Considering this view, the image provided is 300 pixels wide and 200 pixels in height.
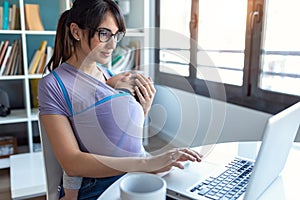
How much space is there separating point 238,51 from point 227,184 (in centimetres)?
151

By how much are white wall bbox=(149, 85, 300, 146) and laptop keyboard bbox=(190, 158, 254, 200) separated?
0.81m

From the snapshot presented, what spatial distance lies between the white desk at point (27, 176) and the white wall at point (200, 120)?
31.6 inches

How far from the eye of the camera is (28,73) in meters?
2.31

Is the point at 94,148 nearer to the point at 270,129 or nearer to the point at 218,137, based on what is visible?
the point at 270,129

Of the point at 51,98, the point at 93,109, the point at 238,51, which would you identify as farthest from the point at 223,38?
the point at 51,98

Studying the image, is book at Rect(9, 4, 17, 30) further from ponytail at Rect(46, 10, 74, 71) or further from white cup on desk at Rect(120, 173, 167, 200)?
white cup on desk at Rect(120, 173, 167, 200)

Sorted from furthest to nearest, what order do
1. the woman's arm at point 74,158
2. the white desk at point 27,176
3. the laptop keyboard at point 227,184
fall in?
the white desk at point 27,176 < the woman's arm at point 74,158 < the laptop keyboard at point 227,184

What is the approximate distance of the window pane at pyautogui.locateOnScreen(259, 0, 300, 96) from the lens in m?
1.71

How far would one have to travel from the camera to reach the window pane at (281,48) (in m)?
1.71

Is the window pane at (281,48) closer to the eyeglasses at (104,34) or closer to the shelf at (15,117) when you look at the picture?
the eyeglasses at (104,34)

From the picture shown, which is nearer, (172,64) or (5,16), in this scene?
(5,16)

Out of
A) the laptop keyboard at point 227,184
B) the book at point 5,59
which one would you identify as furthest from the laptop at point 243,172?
the book at point 5,59

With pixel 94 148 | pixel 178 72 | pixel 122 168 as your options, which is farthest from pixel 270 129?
pixel 178 72

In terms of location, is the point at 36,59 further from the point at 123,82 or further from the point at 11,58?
the point at 123,82
